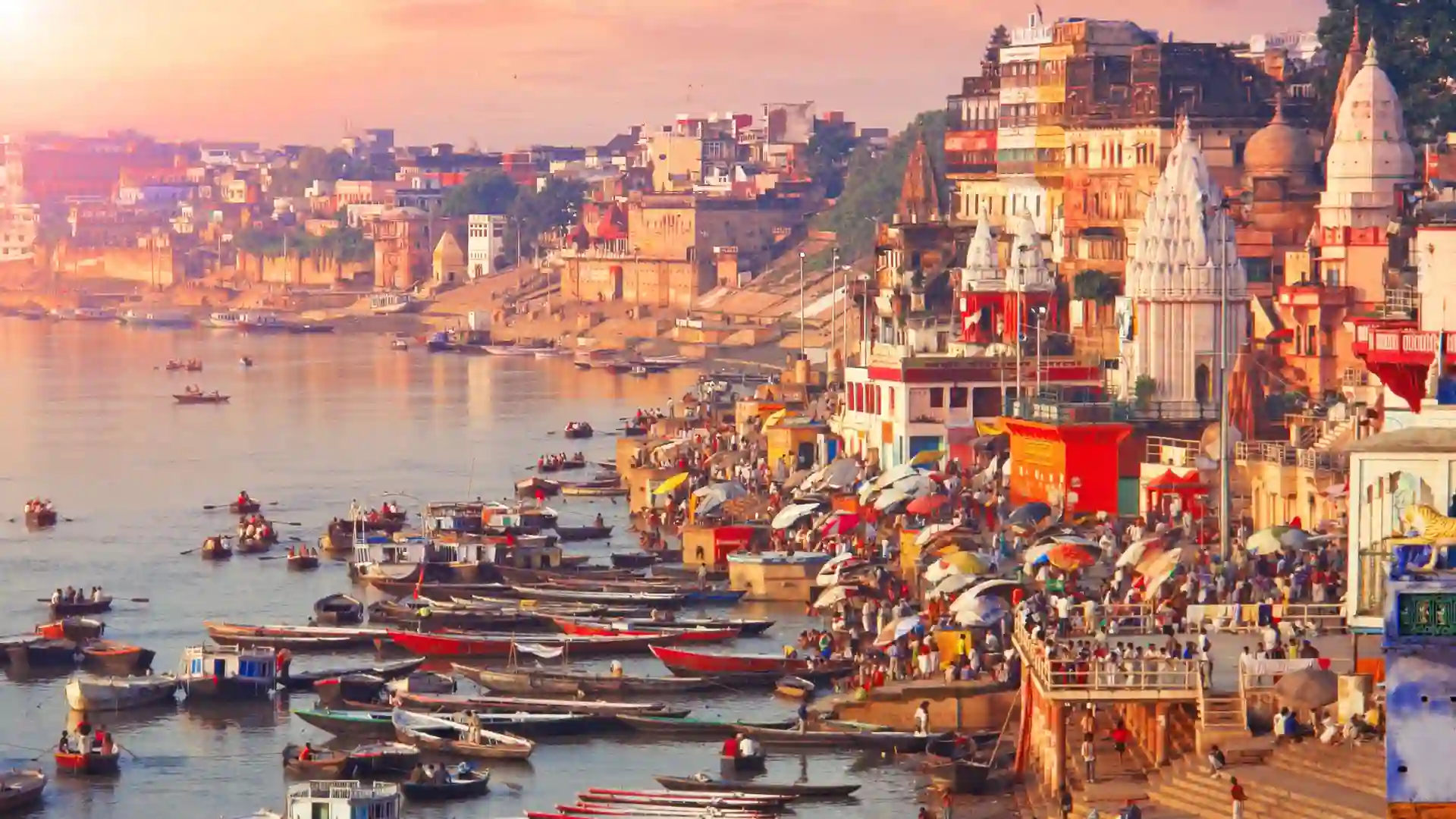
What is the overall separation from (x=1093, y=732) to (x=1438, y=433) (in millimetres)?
6328

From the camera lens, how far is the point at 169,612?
145 ft

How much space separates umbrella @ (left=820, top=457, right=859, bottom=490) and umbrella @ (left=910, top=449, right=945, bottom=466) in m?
0.99

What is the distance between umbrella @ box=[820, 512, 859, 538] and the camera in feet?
144

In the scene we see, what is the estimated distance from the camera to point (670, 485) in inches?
2112

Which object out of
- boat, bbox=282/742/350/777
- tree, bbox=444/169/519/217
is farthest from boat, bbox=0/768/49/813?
tree, bbox=444/169/519/217

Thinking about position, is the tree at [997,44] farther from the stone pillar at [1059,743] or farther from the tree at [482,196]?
the tree at [482,196]

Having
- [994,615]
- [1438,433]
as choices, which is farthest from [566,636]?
[1438,433]

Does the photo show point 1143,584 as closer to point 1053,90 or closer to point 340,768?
point 340,768

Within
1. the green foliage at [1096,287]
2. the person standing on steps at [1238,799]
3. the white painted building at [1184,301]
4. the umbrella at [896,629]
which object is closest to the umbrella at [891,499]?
the white painted building at [1184,301]

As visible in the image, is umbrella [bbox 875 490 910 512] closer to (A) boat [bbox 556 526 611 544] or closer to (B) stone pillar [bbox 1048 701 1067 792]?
(A) boat [bbox 556 526 611 544]

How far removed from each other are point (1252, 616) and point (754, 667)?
8.77 metres

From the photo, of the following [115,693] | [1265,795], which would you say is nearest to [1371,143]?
[115,693]

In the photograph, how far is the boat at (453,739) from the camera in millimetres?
31703

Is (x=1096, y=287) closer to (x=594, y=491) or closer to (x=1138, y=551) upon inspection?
(x=594, y=491)
